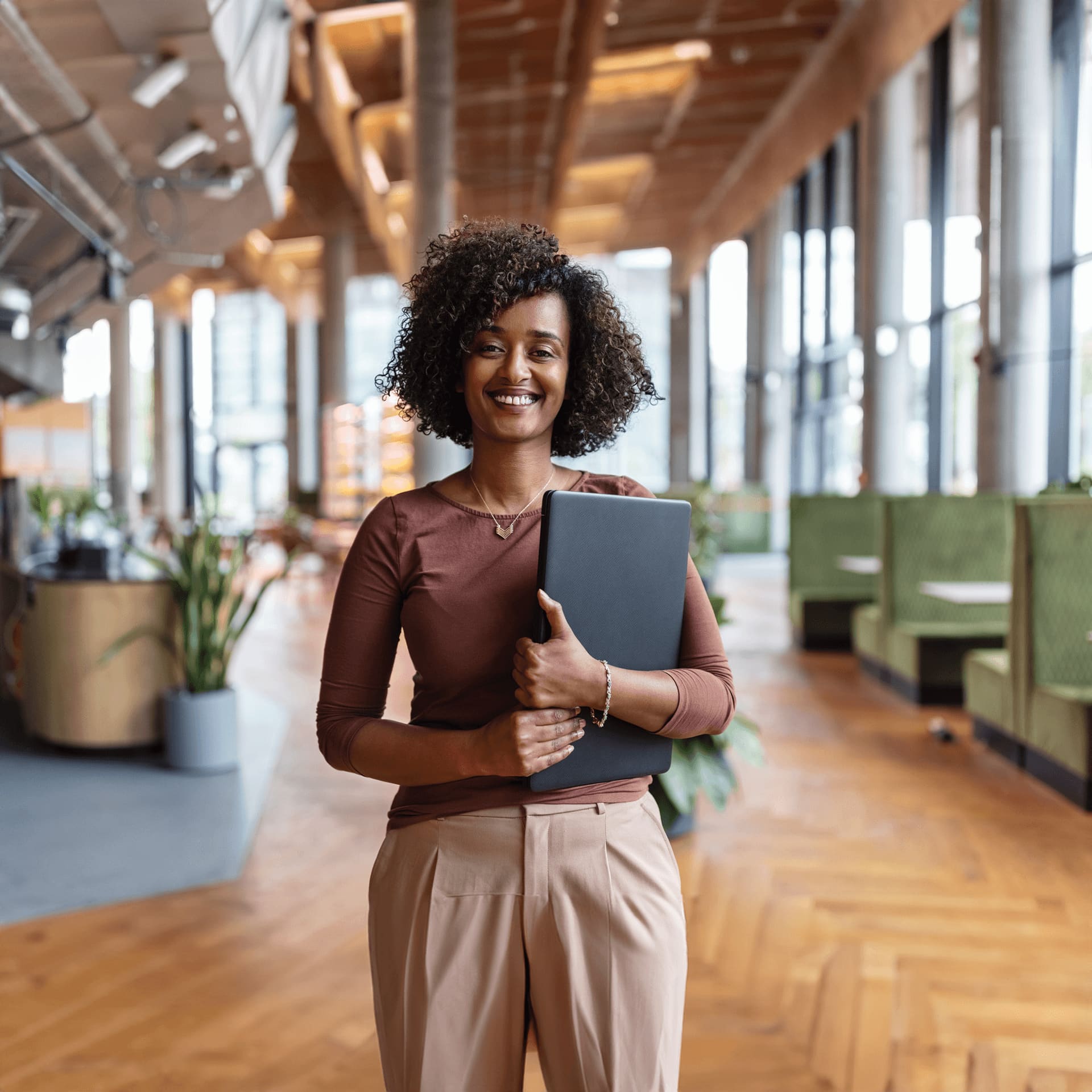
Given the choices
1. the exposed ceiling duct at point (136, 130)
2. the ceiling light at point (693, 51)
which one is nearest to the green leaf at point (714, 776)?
the exposed ceiling duct at point (136, 130)

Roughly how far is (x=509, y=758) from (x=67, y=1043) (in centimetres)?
170

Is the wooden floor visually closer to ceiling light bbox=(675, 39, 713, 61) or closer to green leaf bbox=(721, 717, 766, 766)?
green leaf bbox=(721, 717, 766, 766)

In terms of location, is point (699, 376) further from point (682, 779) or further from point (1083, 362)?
point (682, 779)

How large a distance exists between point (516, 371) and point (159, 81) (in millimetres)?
4529

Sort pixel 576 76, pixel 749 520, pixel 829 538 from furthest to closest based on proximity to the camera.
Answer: pixel 749 520, pixel 576 76, pixel 829 538

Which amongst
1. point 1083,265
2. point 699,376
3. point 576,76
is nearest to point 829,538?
point 1083,265

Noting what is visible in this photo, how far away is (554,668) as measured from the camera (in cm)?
90

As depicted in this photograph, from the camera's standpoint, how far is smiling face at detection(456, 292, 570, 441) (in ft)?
3.25

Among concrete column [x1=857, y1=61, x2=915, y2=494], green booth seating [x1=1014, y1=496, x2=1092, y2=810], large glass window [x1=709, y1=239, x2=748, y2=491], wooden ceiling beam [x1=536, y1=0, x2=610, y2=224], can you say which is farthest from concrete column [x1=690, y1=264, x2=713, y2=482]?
green booth seating [x1=1014, y1=496, x2=1092, y2=810]

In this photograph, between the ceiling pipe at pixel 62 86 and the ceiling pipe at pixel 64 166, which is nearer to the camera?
the ceiling pipe at pixel 62 86

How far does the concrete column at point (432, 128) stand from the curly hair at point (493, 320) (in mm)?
8112

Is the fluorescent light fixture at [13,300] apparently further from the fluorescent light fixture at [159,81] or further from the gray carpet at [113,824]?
the gray carpet at [113,824]

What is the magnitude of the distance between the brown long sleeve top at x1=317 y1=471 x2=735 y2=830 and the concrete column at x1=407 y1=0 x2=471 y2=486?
8.25m

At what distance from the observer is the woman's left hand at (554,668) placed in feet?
2.93
